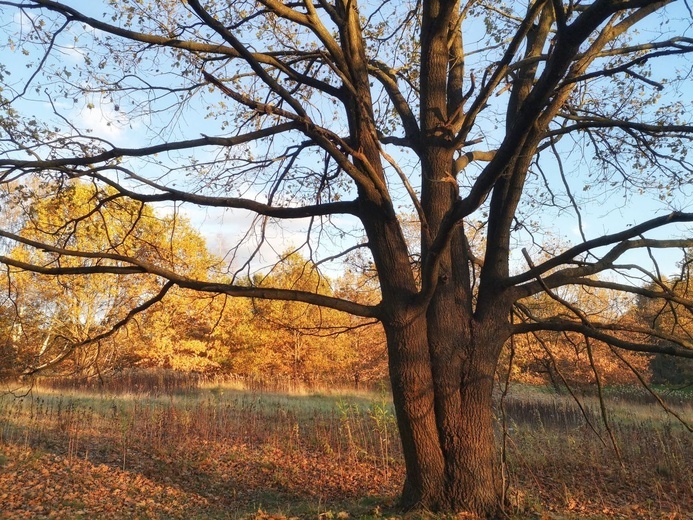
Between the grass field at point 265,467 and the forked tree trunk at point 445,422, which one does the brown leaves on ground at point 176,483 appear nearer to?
the grass field at point 265,467

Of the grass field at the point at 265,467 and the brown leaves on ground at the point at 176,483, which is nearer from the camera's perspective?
the grass field at the point at 265,467

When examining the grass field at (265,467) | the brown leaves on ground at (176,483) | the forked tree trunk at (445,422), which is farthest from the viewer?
the brown leaves on ground at (176,483)

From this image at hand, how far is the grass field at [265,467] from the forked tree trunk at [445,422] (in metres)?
0.48

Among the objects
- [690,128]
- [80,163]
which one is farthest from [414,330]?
[80,163]

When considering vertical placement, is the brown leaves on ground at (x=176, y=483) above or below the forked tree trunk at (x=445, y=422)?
below

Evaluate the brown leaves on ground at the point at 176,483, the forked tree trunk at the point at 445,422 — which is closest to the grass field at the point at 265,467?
the brown leaves on ground at the point at 176,483

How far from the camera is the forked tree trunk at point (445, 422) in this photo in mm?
5293

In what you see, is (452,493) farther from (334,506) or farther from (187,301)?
(187,301)

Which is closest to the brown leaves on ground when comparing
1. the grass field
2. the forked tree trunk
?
the grass field

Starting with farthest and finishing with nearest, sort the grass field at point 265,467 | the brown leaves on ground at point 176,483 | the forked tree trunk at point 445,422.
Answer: the brown leaves on ground at point 176,483
the grass field at point 265,467
the forked tree trunk at point 445,422

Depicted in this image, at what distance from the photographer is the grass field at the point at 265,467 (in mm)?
6895

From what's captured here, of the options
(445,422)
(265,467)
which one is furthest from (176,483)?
(445,422)

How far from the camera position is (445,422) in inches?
214

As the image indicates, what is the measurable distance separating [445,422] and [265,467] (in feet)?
17.0
